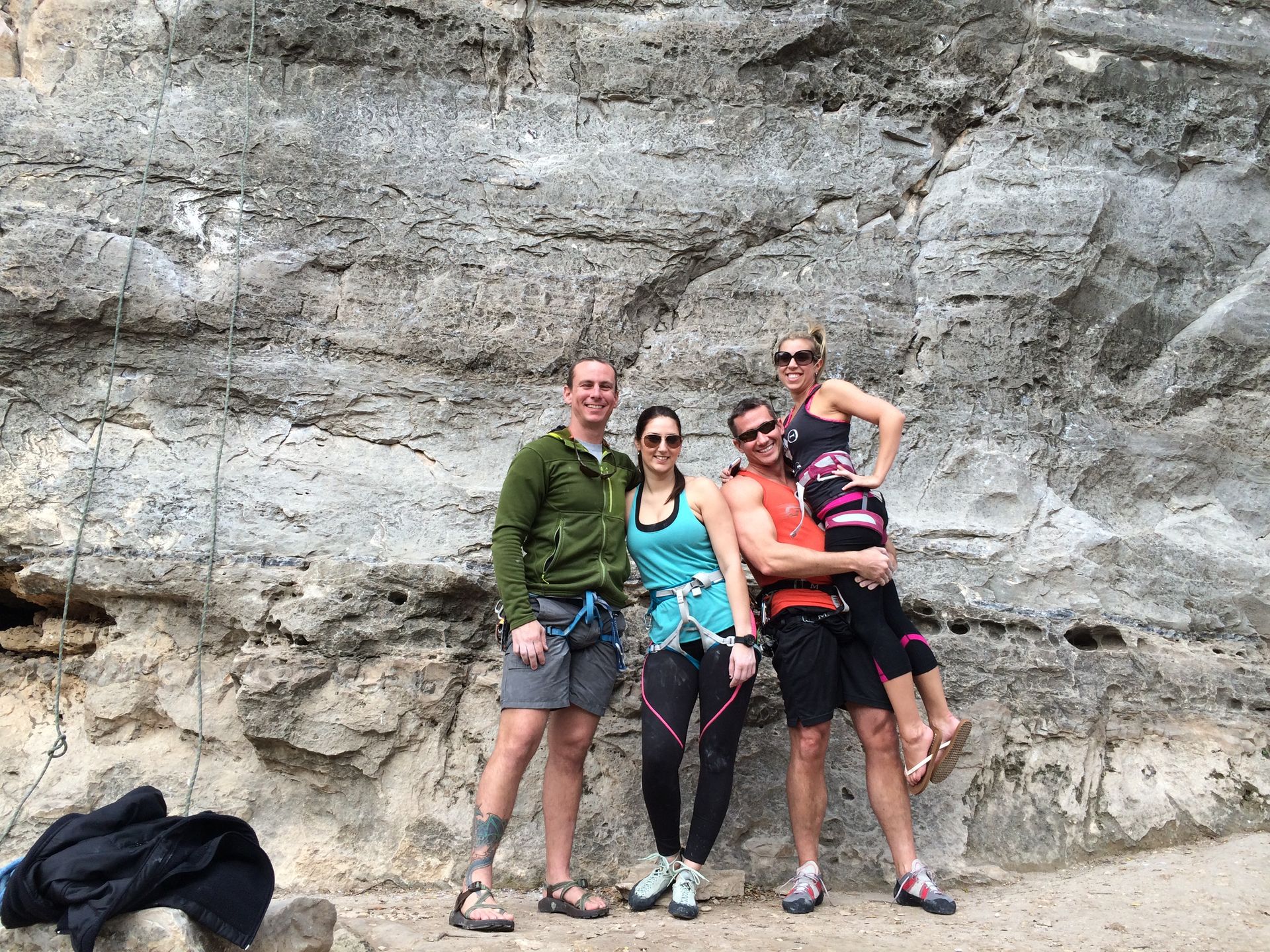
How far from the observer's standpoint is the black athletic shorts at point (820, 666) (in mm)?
3922

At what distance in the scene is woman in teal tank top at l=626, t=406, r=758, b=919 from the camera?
3807 millimetres

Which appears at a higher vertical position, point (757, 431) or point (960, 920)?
point (757, 431)

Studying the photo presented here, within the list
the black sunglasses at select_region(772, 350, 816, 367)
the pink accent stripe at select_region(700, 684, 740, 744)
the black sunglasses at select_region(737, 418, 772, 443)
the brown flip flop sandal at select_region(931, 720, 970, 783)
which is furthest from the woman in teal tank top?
the brown flip flop sandal at select_region(931, 720, 970, 783)

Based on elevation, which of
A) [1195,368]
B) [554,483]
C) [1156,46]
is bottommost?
[554,483]

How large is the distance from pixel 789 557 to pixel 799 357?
0.87 metres

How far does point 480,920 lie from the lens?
11.6 ft

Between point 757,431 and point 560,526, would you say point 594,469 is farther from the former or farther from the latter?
point 757,431

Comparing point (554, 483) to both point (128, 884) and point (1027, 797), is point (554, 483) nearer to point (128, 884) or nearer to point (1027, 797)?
point (128, 884)

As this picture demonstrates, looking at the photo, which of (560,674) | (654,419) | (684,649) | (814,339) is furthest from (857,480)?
(560,674)

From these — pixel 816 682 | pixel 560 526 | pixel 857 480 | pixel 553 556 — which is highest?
pixel 857 480

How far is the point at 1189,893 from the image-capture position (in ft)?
13.3

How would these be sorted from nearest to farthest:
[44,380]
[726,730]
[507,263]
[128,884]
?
[128,884] < [726,730] < [44,380] < [507,263]

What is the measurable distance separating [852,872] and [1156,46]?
15.5 ft

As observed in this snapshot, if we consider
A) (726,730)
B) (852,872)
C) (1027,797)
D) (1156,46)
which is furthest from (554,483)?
(1156,46)
